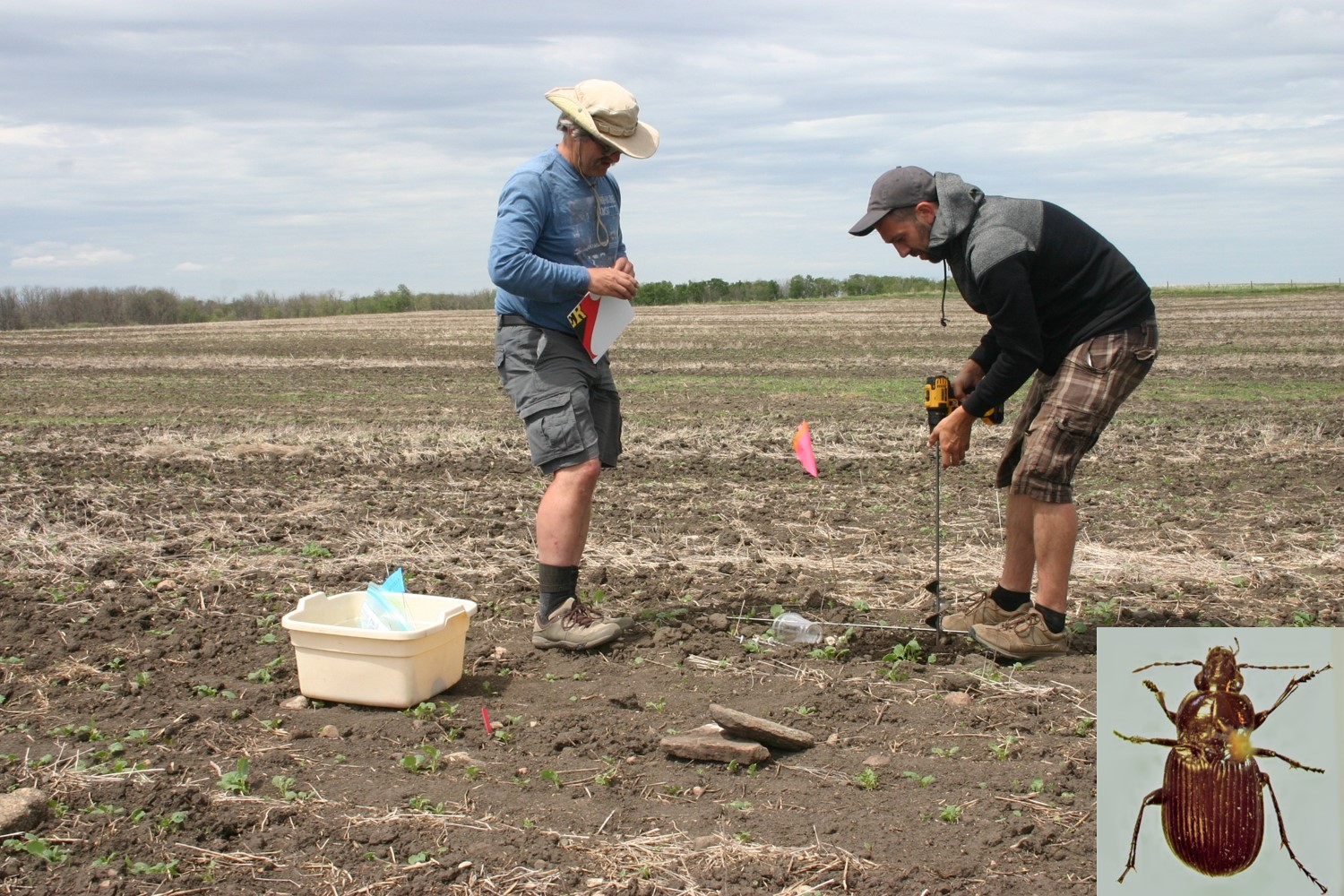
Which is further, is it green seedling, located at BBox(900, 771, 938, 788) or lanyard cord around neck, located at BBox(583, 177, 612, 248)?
lanyard cord around neck, located at BBox(583, 177, 612, 248)

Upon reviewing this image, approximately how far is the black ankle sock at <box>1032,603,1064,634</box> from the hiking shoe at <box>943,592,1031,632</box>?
0.21 m

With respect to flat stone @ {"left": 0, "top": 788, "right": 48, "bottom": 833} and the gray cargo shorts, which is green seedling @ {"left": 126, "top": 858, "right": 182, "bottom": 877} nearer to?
flat stone @ {"left": 0, "top": 788, "right": 48, "bottom": 833}

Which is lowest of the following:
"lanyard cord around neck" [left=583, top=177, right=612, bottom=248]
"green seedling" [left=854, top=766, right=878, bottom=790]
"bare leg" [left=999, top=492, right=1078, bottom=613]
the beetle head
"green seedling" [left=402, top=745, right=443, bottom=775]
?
"green seedling" [left=854, top=766, right=878, bottom=790]

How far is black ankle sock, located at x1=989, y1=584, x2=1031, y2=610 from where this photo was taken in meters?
4.75

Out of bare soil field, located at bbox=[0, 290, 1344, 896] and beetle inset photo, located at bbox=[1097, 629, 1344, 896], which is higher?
beetle inset photo, located at bbox=[1097, 629, 1344, 896]

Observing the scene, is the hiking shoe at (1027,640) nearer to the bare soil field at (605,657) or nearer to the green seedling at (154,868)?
the bare soil field at (605,657)

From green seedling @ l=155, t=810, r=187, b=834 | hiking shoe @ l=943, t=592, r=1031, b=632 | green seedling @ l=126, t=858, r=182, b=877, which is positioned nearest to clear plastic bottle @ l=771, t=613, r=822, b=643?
hiking shoe @ l=943, t=592, r=1031, b=632

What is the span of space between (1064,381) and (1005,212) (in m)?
0.67

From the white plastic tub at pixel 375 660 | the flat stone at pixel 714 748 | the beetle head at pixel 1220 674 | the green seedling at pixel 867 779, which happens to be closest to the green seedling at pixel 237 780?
the white plastic tub at pixel 375 660

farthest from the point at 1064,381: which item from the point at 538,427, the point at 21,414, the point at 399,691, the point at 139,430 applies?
the point at 21,414

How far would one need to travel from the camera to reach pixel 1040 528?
4.41 m

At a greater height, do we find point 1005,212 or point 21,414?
point 1005,212

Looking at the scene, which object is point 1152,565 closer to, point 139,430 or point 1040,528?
point 1040,528

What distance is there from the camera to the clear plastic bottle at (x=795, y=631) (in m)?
4.79
